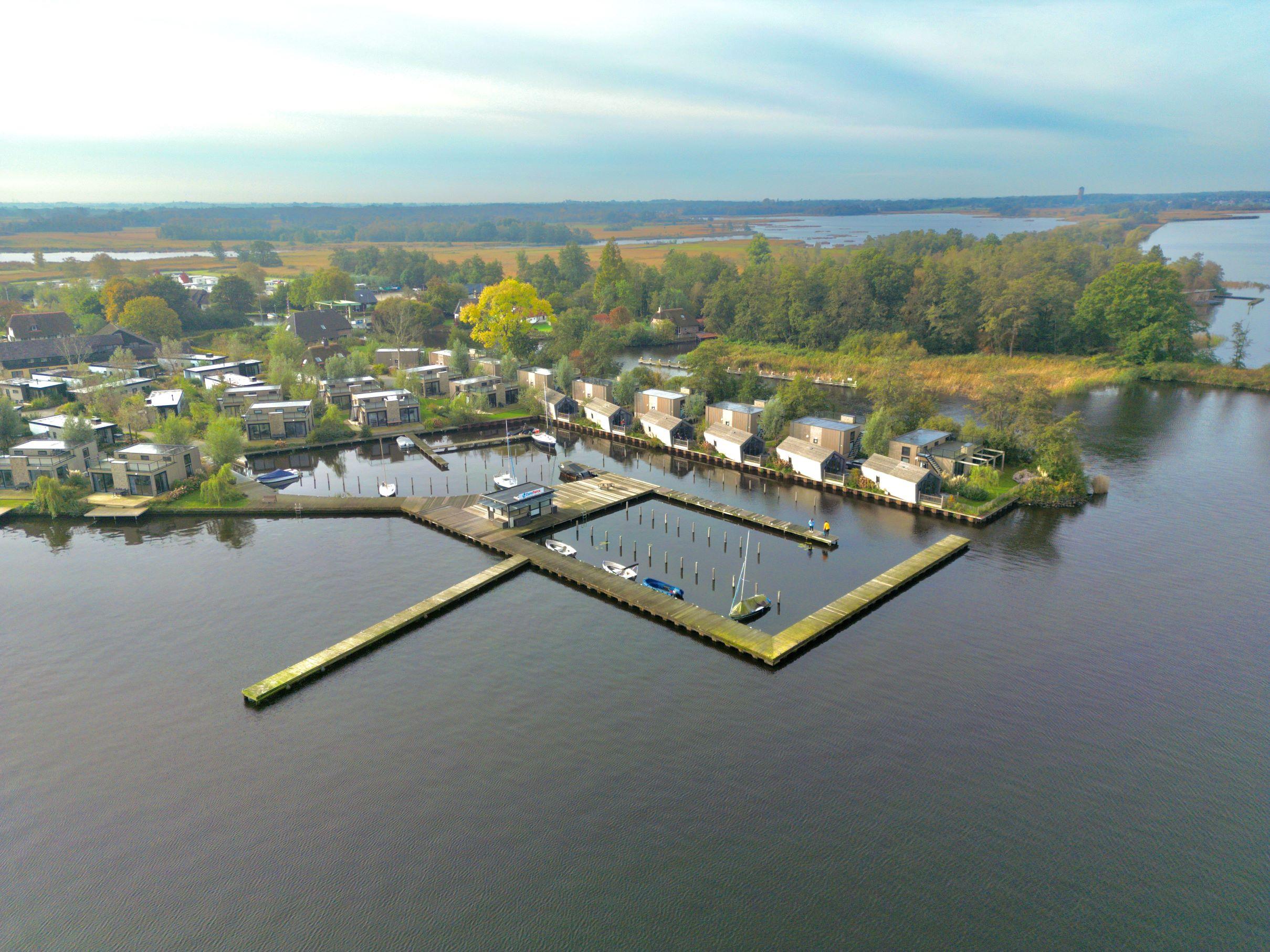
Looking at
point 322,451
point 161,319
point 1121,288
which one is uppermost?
point 1121,288

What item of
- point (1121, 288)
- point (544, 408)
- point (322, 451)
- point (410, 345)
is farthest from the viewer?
point (410, 345)

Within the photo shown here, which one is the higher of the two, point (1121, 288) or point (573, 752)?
point (1121, 288)

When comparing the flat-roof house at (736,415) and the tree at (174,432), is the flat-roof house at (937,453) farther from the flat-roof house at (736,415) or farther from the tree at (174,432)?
the tree at (174,432)

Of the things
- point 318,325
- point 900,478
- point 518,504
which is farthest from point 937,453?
point 318,325

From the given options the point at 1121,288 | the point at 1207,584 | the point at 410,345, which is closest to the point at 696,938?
the point at 1207,584

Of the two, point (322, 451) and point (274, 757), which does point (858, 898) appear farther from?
point (322, 451)

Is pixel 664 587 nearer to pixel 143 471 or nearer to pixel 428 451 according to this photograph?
pixel 428 451
